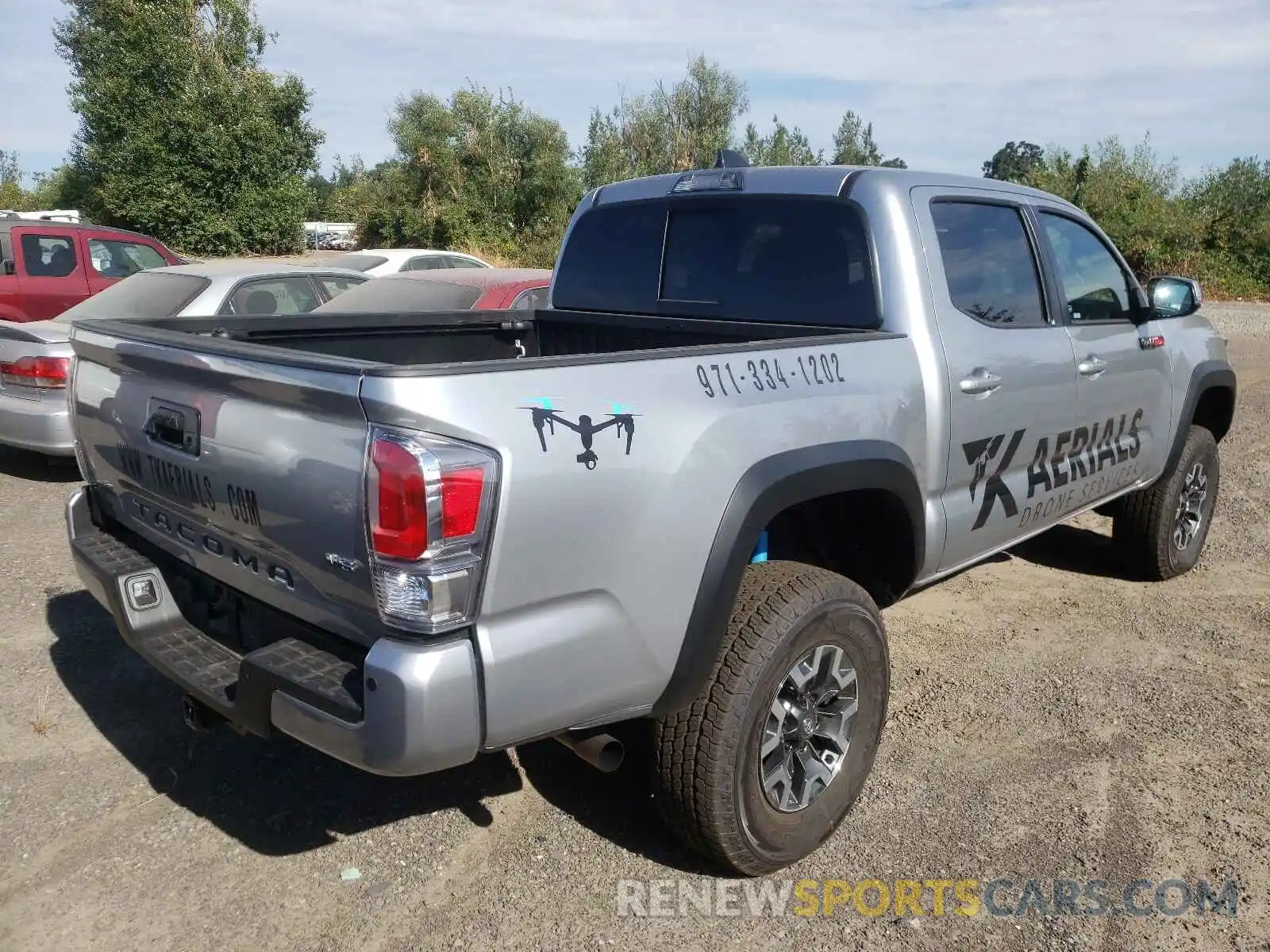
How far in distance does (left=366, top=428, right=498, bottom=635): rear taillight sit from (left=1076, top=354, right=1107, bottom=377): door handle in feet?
9.41

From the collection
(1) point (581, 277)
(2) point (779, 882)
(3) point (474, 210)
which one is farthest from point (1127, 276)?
(3) point (474, 210)

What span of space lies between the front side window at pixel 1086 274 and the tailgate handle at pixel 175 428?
331 centimetres

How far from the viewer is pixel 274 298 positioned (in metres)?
7.75

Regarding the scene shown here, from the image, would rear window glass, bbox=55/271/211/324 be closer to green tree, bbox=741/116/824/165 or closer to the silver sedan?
the silver sedan

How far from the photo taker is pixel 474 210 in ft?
104

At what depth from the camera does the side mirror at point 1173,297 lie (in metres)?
4.59

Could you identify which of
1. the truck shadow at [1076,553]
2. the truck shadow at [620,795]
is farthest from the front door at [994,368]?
the truck shadow at [1076,553]

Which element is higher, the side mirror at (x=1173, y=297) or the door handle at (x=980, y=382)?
the side mirror at (x=1173, y=297)

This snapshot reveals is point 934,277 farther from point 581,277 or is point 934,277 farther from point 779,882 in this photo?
point 779,882

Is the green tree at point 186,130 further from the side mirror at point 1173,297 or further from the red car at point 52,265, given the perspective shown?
the side mirror at point 1173,297

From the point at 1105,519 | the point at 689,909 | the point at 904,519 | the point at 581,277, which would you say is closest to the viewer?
the point at 689,909

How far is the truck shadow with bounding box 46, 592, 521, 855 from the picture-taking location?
Result: 314 cm

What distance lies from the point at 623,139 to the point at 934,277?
1241 inches

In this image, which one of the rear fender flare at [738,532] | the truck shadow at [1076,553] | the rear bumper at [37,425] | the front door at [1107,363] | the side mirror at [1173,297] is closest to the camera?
the rear fender flare at [738,532]
